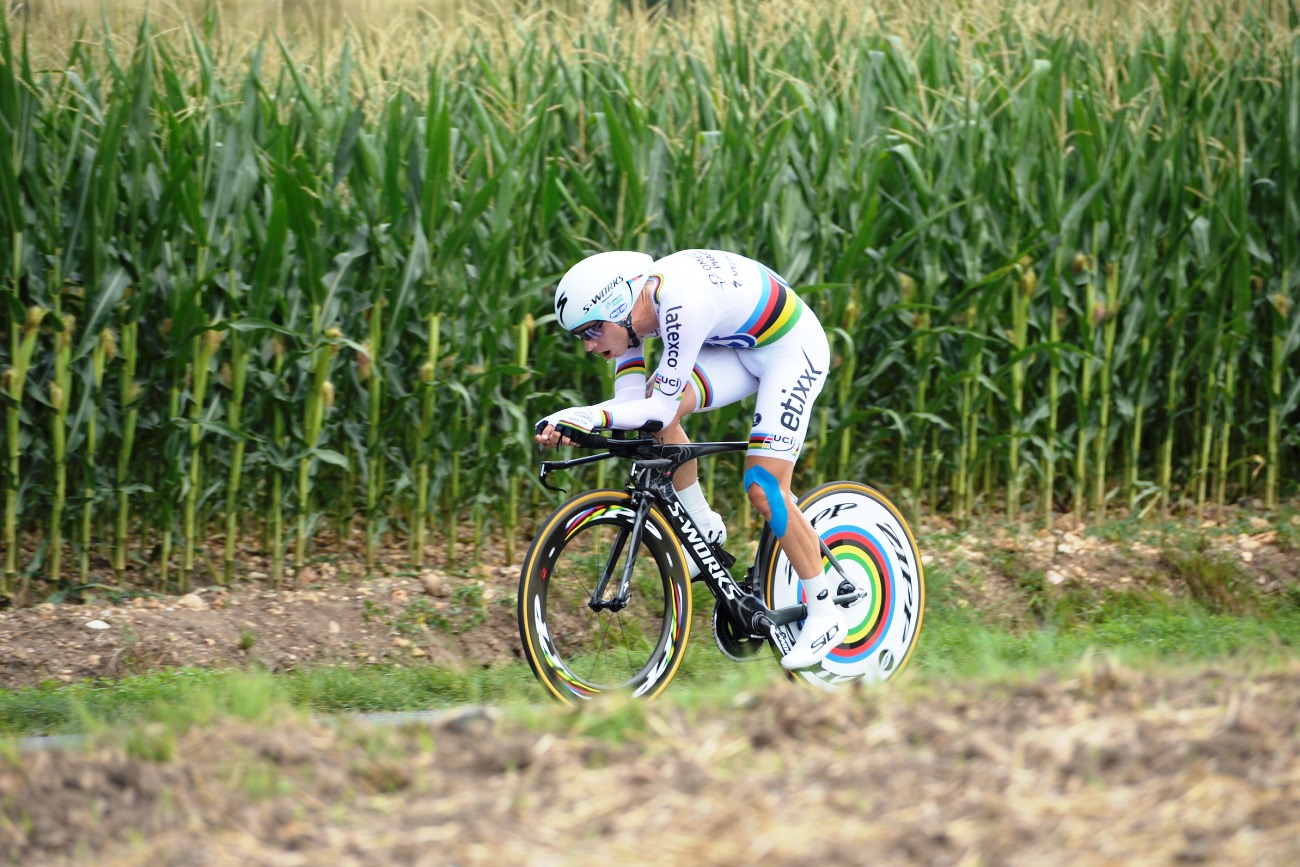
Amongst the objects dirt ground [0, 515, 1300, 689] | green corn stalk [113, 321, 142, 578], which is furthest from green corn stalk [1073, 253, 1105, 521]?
green corn stalk [113, 321, 142, 578]

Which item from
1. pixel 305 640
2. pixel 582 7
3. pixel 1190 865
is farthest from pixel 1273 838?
pixel 582 7

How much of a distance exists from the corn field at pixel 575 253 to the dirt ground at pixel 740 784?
3637 mm

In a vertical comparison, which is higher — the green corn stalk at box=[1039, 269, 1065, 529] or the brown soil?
the green corn stalk at box=[1039, 269, 1065, 529]

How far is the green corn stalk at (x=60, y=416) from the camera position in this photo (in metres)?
6.68

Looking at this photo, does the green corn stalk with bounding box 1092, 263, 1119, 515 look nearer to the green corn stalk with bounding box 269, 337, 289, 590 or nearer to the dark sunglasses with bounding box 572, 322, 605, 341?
the dark sunglasses with bounding box 572, 322, 605, 341

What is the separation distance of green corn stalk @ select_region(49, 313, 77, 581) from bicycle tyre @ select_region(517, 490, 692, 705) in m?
2.84

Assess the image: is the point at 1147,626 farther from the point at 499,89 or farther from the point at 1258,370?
the point at 499,89

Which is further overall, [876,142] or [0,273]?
[876,142]

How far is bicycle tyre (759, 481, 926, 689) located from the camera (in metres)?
5.79

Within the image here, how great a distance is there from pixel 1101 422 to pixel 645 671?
420 cm

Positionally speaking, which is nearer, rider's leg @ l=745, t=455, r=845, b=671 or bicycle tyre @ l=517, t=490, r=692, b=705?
bicycle tyre @ l=517, t=490, r=692, b=705

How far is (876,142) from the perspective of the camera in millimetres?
8023

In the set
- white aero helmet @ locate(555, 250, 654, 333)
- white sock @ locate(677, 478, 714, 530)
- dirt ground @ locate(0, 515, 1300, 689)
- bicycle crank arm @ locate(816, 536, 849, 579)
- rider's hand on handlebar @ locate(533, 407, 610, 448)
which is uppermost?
white aero helmet @ locate(555, 250, 654, 333)

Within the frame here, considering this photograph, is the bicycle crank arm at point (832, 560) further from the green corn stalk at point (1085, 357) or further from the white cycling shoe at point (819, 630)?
the green corn stalk at point (1085, 357)
